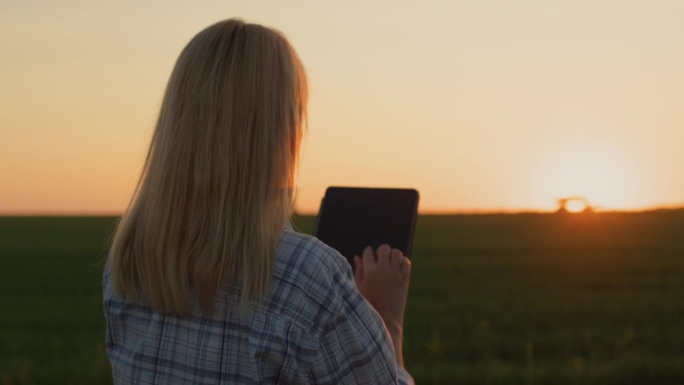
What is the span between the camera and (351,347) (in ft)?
5.39

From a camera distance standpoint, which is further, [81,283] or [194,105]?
[81,283]

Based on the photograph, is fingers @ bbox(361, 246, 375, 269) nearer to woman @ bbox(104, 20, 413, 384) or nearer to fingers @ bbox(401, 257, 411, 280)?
fingers @ bbox(401, 257, 411, 280)

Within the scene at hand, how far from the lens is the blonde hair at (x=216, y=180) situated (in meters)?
1.63

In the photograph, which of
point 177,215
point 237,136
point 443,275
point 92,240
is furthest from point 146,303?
point 92,240

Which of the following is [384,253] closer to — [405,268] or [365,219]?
[405,268]

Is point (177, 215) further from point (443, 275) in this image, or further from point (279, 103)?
point (443, 275)

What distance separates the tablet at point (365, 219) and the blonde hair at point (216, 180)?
0.47 m

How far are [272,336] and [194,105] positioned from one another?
1.34ft

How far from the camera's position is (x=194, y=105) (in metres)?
1.71

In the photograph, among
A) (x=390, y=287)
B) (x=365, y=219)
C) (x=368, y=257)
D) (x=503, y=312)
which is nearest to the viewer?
(x=390, y=287)

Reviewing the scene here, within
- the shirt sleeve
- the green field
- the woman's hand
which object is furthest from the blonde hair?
the green field

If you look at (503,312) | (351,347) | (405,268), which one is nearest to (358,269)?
(405,268)

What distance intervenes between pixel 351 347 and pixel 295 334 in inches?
3.9

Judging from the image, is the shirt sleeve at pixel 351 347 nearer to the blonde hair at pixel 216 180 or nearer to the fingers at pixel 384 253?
the blonde hair at pixel 216 180
